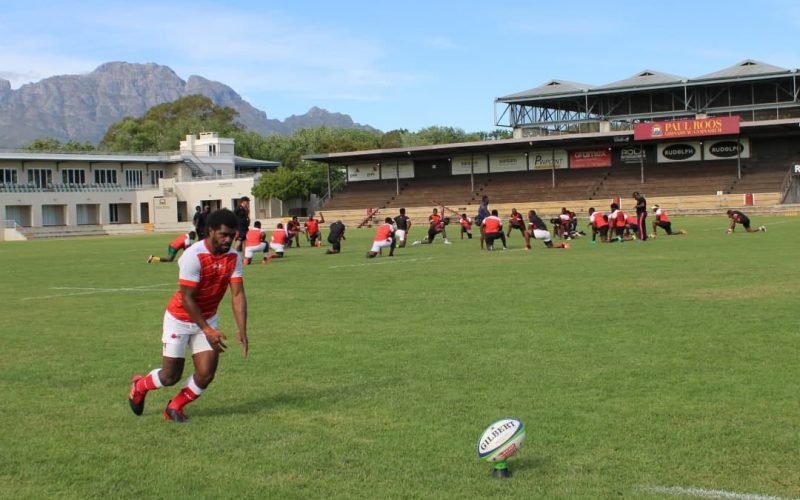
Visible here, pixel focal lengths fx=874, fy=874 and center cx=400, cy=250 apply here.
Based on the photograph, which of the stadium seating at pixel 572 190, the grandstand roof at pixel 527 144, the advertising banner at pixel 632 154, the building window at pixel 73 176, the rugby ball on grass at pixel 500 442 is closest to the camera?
the rugby ball on grass at pixel 500 442

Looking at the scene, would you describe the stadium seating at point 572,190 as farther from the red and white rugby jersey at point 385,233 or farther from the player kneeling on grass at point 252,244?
the player kneeling on grass at point 252,244

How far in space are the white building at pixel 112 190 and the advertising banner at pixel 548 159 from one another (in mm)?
27700

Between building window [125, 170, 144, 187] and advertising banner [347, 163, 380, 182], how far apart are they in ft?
87.8

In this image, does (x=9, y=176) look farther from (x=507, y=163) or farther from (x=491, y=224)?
(x=491, y=224)

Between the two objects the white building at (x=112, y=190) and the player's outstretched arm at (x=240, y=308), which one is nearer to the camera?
the player's outstretched arm at (x=240, y=308)

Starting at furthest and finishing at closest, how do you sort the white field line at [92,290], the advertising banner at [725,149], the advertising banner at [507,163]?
the advertising banner at [507,163]
the advertising banner at [725,149]
the white field line at [92,290]

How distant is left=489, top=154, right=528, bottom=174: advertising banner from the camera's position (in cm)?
7199

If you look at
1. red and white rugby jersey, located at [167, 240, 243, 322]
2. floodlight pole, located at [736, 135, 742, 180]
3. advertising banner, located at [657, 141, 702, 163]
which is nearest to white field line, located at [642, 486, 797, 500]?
red and white rugby jersey, located at [167, 240, 243, 322]

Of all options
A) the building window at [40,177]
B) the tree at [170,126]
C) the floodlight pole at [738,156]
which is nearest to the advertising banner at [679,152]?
the floodlight pole at [738,156]

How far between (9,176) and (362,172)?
33.7 m

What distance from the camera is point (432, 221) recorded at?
33219 millimetres

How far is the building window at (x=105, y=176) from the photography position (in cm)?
8912

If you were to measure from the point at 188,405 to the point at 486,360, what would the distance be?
9.94ft

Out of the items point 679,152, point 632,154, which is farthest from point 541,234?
point 632,154
